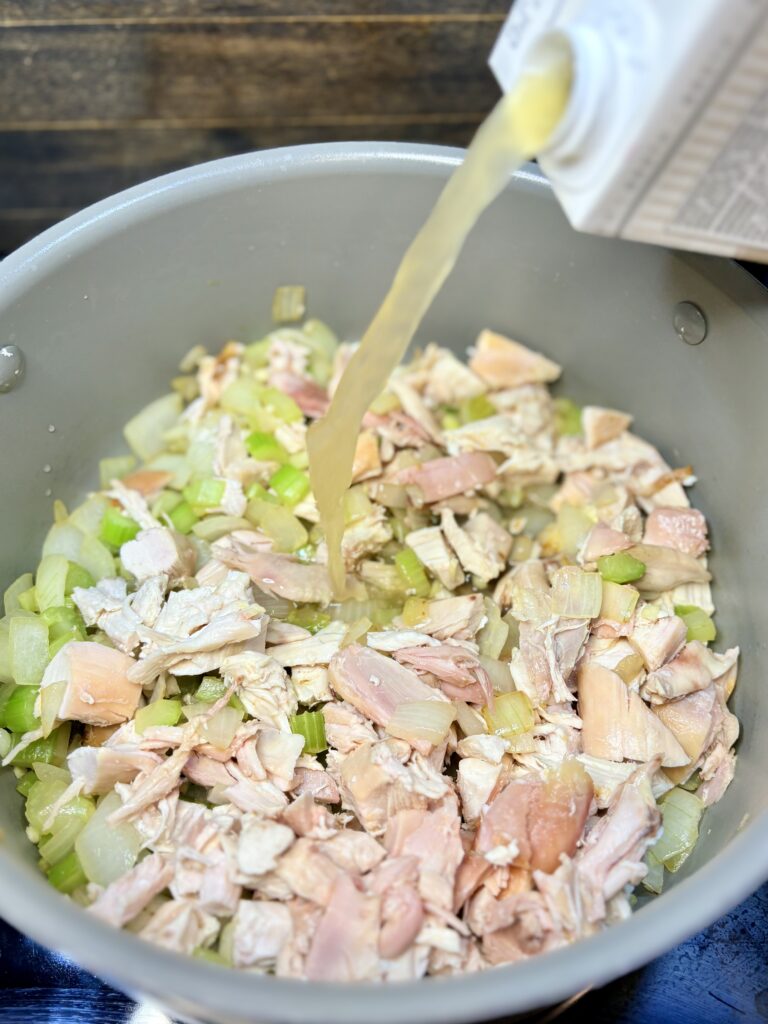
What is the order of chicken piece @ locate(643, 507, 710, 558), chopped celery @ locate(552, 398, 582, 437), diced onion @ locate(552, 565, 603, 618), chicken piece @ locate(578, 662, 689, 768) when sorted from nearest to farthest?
chicken piece @ locate(578, 662, 689, 768) → diced onion @ locate(552, 565, 603, 618) → chicken piece @ locate(643, 507, 710, 558) → chopped celery @ locate(552, 398, 582, 437)

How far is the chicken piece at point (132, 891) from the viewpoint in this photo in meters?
1.17

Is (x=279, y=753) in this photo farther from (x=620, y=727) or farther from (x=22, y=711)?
(x=620, y=727)

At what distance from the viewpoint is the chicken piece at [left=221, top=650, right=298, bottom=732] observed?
1.39 m

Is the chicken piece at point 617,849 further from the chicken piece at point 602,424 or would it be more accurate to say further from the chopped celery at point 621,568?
the chicken piece at point 602,424

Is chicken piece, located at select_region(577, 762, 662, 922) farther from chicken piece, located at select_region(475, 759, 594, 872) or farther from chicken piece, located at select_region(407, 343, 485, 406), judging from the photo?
chicken piece, located at select_region(407, 343, 485, 406)

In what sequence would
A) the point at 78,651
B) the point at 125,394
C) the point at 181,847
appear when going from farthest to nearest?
1. the point at 125,394
2. the point at 78,651
3. the point at 181,847

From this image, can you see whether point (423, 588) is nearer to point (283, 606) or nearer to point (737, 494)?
point (283, 606)

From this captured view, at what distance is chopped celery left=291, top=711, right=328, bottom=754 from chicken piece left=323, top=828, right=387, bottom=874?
0.57ft

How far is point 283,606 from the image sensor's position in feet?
5.17

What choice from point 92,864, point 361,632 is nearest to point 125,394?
point 361,632

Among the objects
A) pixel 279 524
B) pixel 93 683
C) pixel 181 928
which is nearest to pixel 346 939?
pixel 181 928

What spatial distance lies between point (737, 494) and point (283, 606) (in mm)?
794

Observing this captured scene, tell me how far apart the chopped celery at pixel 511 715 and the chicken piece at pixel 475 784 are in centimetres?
7

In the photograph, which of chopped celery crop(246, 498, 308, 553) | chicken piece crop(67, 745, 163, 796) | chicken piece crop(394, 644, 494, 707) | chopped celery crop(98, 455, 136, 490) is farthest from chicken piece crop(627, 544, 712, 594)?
chopped celery crop(98, 455, 136, 490)
